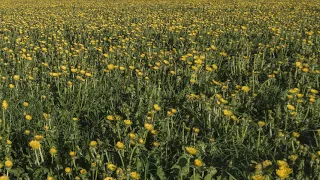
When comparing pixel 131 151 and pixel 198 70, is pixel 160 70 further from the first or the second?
pixel 131 151

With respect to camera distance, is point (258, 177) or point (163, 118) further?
point (163, 118)

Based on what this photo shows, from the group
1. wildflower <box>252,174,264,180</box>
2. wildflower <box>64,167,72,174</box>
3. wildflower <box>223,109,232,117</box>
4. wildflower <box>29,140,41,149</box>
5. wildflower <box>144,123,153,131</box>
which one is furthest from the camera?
wildflower <box>223,109,232,117</box>

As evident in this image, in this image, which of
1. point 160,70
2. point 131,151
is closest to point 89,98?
point 160,70

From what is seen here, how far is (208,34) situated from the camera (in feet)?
20.1

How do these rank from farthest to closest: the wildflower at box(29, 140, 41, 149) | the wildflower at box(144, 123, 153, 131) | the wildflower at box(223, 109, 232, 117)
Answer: the wildflower at box(223, 109, 232, 117) < the wildflower at box(144, 123, 153, 131) < the wildflower at box(29, 140, 41, 149)

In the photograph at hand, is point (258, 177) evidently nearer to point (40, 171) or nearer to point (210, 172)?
point (210, 172)

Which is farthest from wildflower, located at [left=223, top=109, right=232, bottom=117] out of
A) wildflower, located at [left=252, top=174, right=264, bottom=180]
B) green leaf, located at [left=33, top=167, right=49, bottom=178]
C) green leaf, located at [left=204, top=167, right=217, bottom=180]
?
green leaf, located at [left=33, top=167, right=49, bottom=178]

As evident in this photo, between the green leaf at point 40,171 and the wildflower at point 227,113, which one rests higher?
the wildflower at point 227,113

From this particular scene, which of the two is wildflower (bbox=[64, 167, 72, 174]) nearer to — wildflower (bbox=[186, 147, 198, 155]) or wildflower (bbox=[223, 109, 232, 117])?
wildflower (bbox=[186, 147, 198, 155])

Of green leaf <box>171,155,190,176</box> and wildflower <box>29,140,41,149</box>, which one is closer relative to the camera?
green leaf <box>171,155,190,176</box>

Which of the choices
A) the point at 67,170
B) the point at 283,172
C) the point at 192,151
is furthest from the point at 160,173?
the point at 283,172

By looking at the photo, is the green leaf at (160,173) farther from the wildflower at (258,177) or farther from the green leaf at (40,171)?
the green leaf at (40,171)

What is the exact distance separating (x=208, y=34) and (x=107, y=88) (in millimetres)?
3059

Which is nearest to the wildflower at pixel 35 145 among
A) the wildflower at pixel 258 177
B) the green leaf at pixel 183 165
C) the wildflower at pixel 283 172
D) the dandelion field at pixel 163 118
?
the dandelion field at pixel 163 118
